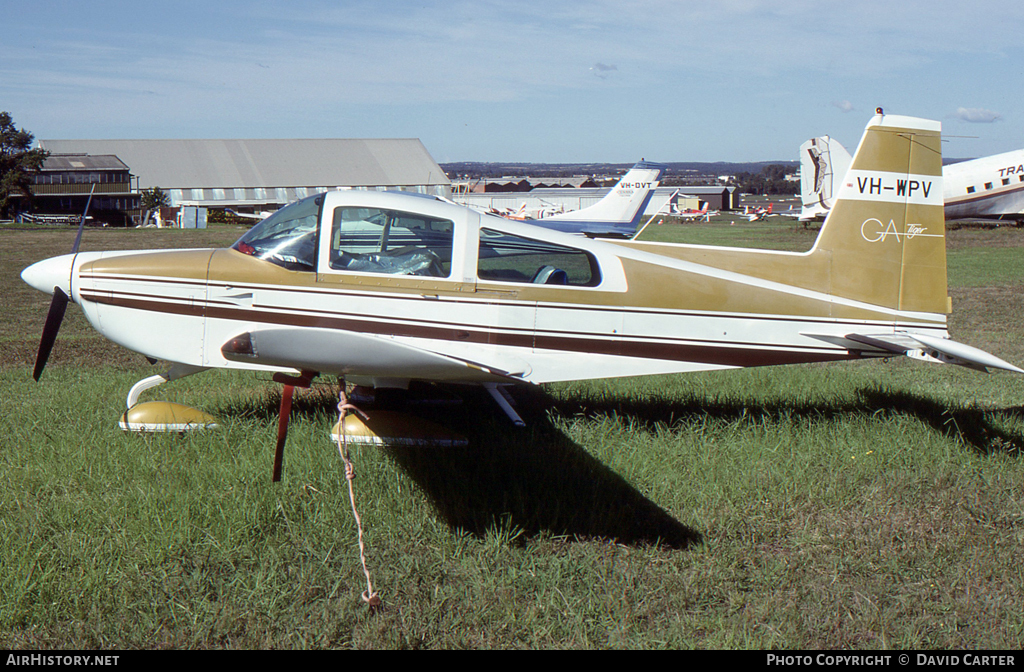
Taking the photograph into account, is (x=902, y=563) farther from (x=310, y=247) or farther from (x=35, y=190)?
(x=35, y=190)

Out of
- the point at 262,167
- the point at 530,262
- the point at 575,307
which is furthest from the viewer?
the point at 262,167

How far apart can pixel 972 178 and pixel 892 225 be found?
34.5 meters

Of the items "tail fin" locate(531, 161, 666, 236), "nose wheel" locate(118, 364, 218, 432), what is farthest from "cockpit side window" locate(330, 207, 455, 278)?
Answer: "tail fin" locate(531, 161, 666, 236)

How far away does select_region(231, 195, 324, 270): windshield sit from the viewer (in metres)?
4.86

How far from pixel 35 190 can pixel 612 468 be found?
7027 cm

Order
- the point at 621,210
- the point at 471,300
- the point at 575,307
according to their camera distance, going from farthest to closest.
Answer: the point at 621,210 < the point at 575,307 < the point at 471,300

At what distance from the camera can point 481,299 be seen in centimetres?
493

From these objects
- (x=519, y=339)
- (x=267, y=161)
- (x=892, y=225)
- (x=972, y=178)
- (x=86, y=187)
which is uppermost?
(x=267, y=161)

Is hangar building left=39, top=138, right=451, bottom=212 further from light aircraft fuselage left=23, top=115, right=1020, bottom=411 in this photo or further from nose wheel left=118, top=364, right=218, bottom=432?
light aircraft fuselage left=23, top=115, right=1020, bottom=411

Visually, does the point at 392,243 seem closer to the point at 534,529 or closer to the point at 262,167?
A: the point at 534,529

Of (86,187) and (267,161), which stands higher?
(267,161)

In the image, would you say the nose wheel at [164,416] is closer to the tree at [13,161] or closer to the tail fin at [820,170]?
the tail fin at [820,170]

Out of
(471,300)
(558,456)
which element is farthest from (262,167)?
(558,456)
